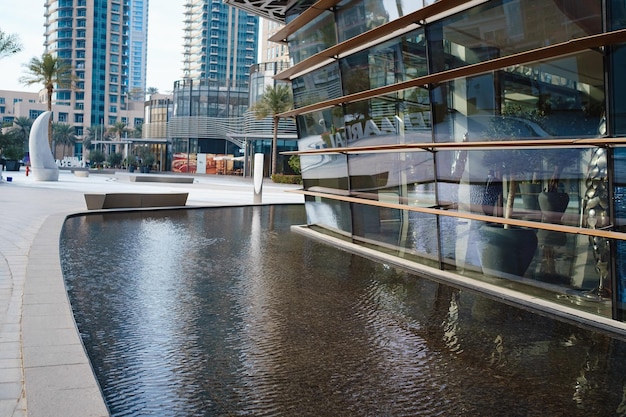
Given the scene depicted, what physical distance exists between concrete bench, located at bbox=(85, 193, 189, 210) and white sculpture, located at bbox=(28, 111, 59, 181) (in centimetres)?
1942

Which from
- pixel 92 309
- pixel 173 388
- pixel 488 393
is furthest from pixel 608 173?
pixel 92 309

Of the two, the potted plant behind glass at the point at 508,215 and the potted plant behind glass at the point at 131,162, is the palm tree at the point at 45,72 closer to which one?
the potted plant behind glass at the point at 131,162

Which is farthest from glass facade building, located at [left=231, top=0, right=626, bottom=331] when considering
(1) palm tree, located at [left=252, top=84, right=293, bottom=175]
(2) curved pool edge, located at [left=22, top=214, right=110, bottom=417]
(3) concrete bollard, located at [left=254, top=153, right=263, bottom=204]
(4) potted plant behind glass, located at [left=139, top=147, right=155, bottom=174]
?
(4) potted plant behind glass, located at [left=139, top=147, right=155, bottom=174]

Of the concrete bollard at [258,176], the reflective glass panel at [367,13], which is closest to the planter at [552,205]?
the reflective glass panel at [367,13]

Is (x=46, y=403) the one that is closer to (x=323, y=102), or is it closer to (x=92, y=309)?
(x=92, y=309)

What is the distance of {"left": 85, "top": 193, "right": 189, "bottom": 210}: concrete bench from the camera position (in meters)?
20.9

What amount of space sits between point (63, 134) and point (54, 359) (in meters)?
135

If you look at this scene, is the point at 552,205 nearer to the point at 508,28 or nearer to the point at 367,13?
the point at 508,28

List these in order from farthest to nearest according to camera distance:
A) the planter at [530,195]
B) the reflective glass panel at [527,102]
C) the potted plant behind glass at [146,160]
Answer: the potted plant behind glass at [146,160]
the planter at [530,195]
the reflective glass panel at [527,102]

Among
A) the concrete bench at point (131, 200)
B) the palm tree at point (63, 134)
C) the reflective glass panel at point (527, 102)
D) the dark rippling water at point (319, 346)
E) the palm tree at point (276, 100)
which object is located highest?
the palm tree at point (63, 134)

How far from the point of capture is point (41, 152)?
1604 inches

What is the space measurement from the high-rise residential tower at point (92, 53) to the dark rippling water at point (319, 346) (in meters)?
141

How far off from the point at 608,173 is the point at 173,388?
5.74 m

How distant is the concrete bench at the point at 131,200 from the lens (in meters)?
20.9
